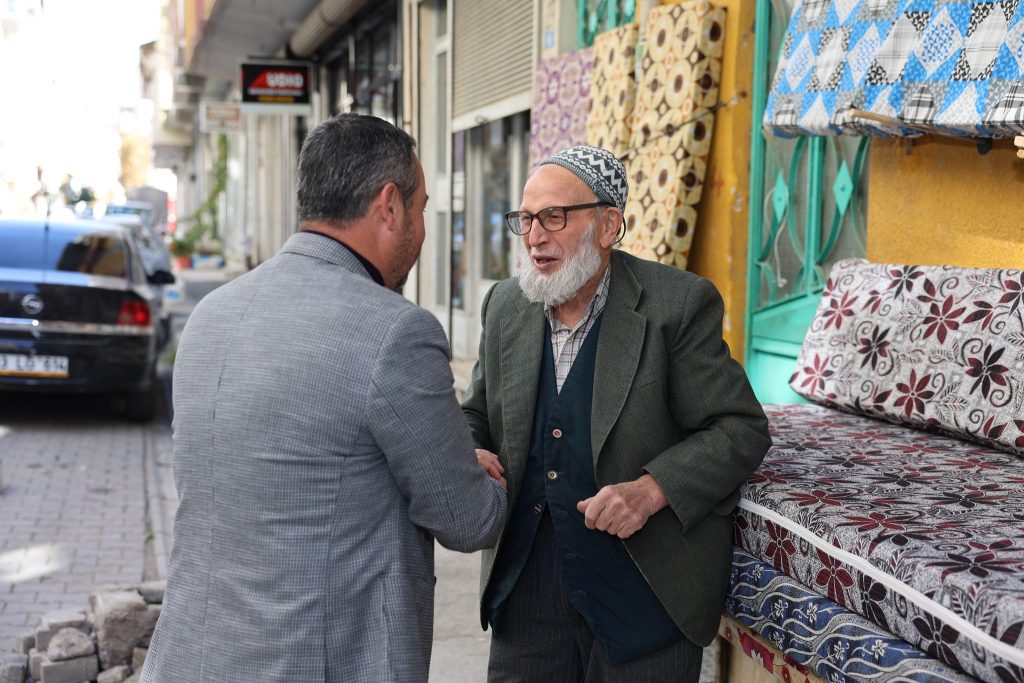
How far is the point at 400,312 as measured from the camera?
6.21ft

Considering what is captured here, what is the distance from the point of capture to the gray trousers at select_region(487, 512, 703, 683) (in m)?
2.42

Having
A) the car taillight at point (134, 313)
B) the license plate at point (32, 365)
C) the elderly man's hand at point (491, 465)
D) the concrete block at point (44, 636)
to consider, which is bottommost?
the concrete block at point (44, 636)

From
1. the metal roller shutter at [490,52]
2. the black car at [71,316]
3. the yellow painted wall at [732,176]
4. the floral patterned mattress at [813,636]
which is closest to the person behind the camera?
the floral patterned mattress at [813,636]

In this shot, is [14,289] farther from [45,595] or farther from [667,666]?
[667,666]

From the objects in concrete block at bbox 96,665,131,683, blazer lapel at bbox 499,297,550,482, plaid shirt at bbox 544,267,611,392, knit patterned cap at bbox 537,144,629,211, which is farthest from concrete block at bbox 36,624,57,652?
knit patterned cap at bbox 537,144,629,211

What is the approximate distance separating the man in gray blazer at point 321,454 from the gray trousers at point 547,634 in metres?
0.48

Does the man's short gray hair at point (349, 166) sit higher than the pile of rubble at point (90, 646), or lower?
higher

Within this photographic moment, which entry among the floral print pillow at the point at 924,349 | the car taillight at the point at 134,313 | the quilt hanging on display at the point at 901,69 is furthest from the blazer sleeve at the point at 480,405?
the car taillight at the point at 134,313

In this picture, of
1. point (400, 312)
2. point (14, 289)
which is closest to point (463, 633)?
point (400, 312)

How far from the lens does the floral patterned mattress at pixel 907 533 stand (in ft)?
5.77

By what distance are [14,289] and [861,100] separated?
7.19m

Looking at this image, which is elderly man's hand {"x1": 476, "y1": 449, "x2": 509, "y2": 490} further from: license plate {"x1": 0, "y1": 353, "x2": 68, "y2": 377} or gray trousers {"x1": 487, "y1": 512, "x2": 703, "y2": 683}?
license plate {"x1": 0, "y1": 353, "x2": 68, "y2": 377}

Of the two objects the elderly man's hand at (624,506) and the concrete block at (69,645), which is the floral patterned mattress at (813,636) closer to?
the elderly man's hand at (624,506)

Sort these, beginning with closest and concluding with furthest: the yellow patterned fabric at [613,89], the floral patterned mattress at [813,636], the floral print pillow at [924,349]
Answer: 1. the floral patterned mattress at [813,636]
2. the floral print pillow at [924,349]
3. the yellow patterned fabric at [613,89]
